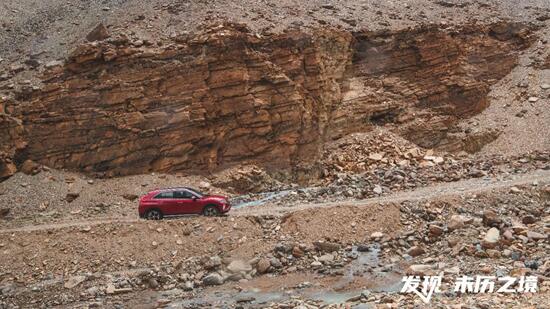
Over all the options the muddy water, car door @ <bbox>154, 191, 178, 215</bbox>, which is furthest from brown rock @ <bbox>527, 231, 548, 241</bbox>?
car door @ <bbox>154, 191, 178, 215</bbox>

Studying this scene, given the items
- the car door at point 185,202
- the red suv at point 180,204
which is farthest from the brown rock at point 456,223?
the car door at point 185,202

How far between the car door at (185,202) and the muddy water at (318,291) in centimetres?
528

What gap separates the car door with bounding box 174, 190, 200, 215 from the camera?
20453mm

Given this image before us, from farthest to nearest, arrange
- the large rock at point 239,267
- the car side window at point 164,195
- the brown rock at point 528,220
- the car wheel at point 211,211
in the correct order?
the car side window at point 164,195 → the car wheel at point 211,211 → the brown rock at point 528,220 → the large rock at point 239,267

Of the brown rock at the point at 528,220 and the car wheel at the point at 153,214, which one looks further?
the car wheel at the point at 153,214

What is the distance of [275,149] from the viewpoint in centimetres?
2955

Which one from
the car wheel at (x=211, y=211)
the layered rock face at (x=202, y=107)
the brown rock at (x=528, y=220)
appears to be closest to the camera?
the brown rock at (x=528, y=220)

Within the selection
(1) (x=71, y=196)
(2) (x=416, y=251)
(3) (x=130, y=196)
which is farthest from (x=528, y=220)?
(1) (x=71, y=196)

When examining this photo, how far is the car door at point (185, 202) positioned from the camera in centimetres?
2045

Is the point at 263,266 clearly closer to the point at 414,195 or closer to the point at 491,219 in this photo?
the point at 491,219

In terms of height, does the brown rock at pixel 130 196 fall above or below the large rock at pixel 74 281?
below

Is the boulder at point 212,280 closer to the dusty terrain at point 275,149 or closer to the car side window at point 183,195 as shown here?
the dusty terrain at point 275,149

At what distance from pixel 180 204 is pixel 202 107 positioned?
897 cm

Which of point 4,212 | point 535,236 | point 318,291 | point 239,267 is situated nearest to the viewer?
point 318,291
